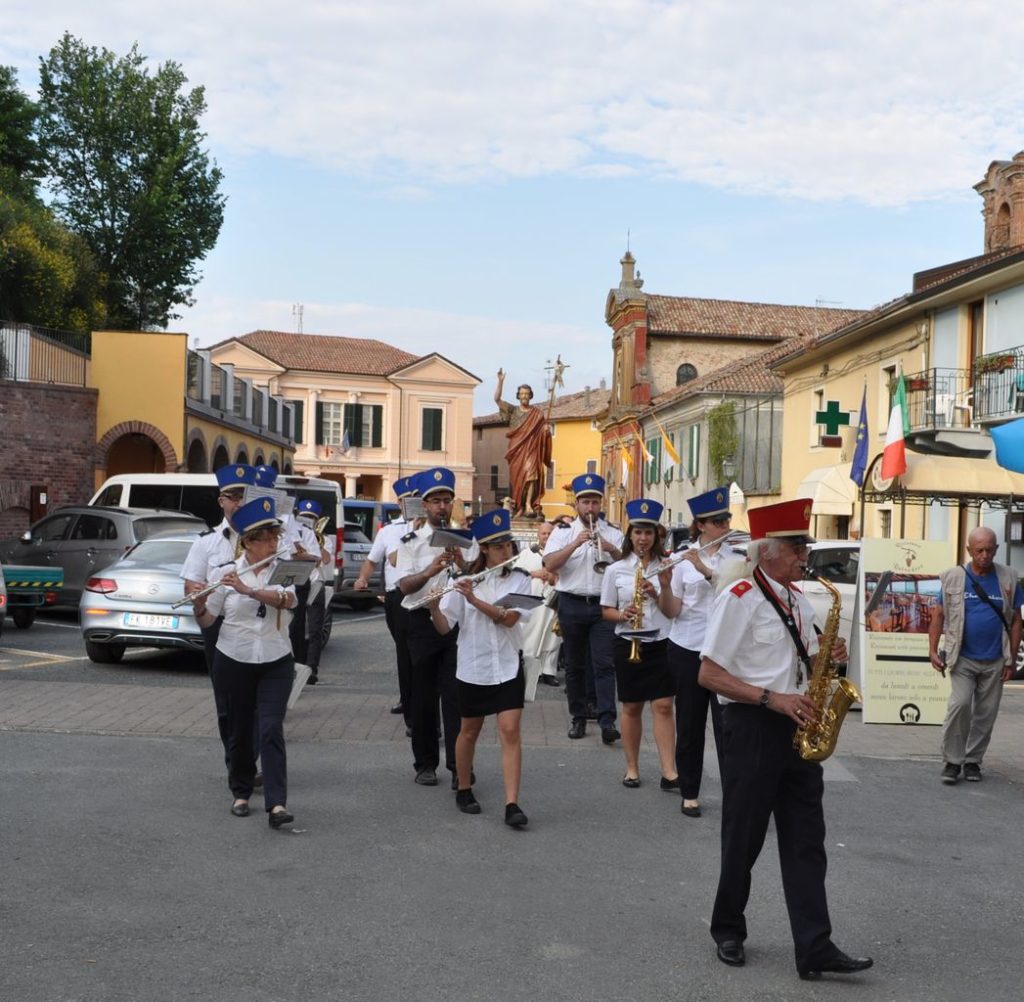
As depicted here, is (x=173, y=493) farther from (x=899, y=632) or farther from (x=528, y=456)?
(x=899, y=632)

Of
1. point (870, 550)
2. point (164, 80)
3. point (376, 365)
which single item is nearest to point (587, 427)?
point (376, 365)

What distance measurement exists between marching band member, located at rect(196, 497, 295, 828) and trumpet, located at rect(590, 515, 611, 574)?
3425mm

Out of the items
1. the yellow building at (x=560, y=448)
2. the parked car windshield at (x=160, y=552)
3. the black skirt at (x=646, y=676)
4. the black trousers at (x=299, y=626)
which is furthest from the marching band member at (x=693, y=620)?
the yellow building at (x=560, y=448)

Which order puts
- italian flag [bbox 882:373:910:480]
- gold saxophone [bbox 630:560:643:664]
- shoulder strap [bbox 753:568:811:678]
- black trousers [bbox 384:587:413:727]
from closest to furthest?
shoulder strap [bbox 753:568:811:678], gold saxophone [bbox 630:560:643:664], black trousers [bbox 384:587:413:727], italian flag [bbox 882:373:910:480]

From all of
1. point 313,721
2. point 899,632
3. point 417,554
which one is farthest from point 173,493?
point 899,632

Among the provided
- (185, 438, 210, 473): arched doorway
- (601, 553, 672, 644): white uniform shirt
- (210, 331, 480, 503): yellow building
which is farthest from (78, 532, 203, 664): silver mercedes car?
(210, 331, 480, 503): yellow building

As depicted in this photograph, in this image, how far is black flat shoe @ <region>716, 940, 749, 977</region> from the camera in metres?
5.23

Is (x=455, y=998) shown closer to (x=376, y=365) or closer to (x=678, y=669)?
(x=678, y=669)

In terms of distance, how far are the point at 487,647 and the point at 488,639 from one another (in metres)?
0.05

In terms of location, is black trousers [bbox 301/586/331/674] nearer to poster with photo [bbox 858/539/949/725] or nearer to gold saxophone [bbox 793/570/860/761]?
poster with photo [bbox 858/539/949/725]

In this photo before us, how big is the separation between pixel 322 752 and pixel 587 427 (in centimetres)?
7856

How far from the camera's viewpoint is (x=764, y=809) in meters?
5.29

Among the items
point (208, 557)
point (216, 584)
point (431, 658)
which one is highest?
point (208, 557)

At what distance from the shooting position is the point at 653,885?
640cm
